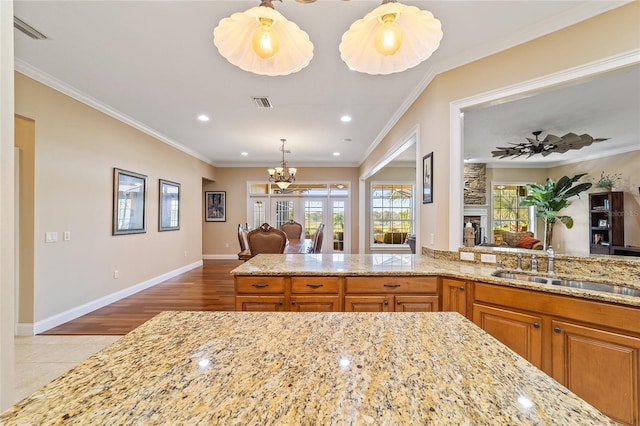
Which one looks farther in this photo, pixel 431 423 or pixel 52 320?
pixel 52 320

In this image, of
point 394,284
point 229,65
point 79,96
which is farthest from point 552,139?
point 79,96

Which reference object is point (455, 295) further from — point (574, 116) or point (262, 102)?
point (574, 116)

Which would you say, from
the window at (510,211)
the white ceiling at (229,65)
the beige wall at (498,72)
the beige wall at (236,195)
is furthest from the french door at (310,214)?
the beige wall at (498,72)

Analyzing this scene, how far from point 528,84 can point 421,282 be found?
75.1 inches

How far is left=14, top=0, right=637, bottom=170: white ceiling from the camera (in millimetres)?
2070

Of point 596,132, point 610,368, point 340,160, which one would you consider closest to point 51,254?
point 610,368

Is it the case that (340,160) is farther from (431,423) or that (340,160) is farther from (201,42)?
(431,423)

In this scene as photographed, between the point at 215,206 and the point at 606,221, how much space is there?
912cm

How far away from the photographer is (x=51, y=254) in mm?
3135

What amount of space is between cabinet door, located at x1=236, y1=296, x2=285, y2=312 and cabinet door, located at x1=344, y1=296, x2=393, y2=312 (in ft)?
1.76

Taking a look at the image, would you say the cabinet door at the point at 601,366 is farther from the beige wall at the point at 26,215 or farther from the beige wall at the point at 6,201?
the beige wall at the point at 26,215

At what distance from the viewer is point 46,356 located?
2.55m

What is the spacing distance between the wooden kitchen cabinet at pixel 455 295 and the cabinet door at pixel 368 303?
1.43ft

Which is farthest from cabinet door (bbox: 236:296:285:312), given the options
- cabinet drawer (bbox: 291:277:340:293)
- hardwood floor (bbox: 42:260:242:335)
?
hardwood floor (bbox: 42:260:242:335)
